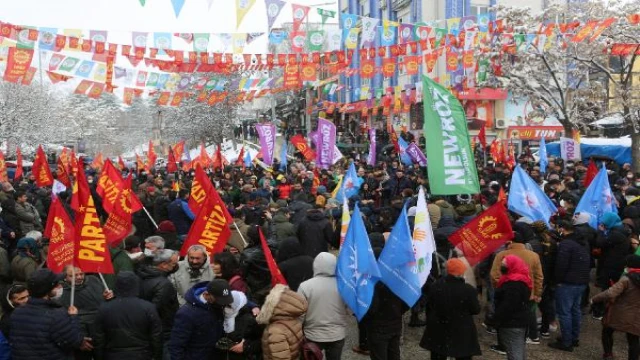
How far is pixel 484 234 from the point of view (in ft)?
22.4

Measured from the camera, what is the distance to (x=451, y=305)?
5699 millimetres

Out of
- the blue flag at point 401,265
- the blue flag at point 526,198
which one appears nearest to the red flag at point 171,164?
the blue flag at point 526,198

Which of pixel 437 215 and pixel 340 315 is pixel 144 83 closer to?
pixel 437 215

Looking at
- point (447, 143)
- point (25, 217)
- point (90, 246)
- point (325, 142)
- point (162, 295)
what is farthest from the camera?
point (325, 142)

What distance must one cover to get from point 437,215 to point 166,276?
510cm

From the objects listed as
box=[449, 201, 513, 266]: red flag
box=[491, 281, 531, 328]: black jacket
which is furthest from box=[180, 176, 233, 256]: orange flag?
box=[491, 281, 531, 328]: black jacket

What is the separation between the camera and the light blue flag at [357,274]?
544 cm

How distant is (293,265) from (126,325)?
6.48 ft

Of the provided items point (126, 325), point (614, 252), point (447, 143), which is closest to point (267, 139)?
point (447, 143)

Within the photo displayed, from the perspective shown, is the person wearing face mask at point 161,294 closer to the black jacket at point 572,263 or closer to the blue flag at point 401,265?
the blue flag at point 401,265

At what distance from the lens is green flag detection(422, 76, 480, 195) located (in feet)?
24.4

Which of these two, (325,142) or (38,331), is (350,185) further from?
(38,331)

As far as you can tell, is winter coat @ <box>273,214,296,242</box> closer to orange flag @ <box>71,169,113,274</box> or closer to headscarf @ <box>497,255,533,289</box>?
orange flag @ <box>71,169,113,274</box>

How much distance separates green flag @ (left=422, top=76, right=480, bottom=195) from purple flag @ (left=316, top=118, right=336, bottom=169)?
974 cm
